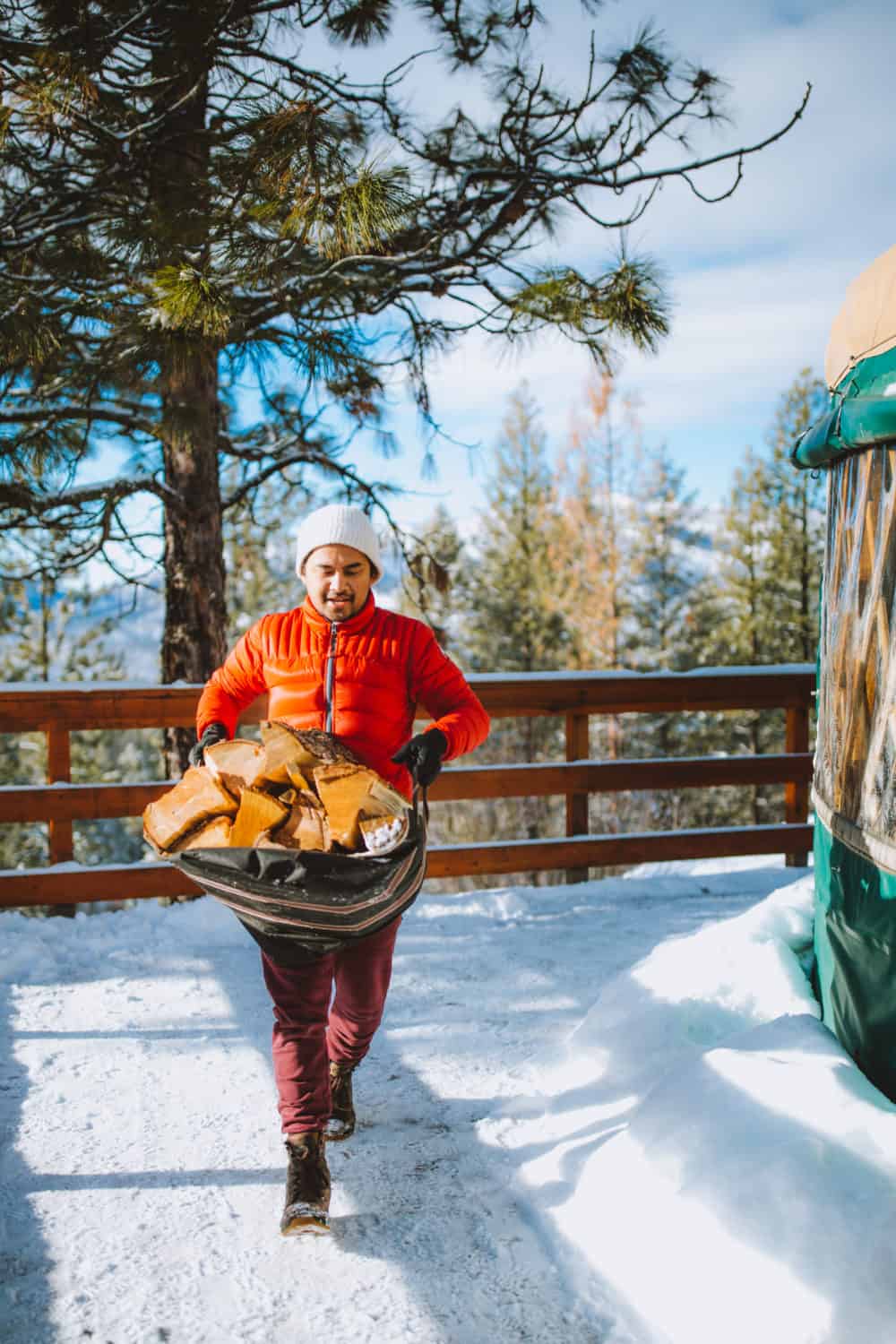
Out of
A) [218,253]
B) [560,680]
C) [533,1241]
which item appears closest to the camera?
→ [533,1241]

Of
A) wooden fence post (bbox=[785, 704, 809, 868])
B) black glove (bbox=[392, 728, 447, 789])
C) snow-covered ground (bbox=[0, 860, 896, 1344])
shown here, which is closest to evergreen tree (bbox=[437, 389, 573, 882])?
wooden fence post (bbox=[785, 704, 809, 868])

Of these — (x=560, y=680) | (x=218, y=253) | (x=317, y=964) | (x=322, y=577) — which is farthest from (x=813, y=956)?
(x=218, y=253)

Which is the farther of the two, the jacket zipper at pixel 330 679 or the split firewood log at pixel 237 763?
the jacket zipper at pixel 330 679

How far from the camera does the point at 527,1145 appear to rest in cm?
244

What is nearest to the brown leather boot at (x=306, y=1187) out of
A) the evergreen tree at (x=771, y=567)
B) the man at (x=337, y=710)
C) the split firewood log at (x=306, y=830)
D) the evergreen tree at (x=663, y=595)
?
the man at (x=337, y=710)

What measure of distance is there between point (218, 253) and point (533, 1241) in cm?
348

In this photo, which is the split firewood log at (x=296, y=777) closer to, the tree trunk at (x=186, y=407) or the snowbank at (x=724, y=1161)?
the snowbank at (x=724, y=1161)

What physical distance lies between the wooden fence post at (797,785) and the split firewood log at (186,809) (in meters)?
4.08

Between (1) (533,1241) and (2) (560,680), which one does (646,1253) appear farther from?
(2) (560,680)

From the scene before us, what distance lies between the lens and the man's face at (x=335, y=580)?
7.68 ft

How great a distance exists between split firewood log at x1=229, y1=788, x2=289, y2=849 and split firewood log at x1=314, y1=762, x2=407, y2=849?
0.10 m

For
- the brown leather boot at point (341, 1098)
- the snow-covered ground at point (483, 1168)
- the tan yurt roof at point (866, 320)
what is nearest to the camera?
the snow-covered ground at point (483, 1168)

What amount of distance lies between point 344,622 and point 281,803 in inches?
21.3

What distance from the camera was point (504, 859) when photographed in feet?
16.1
